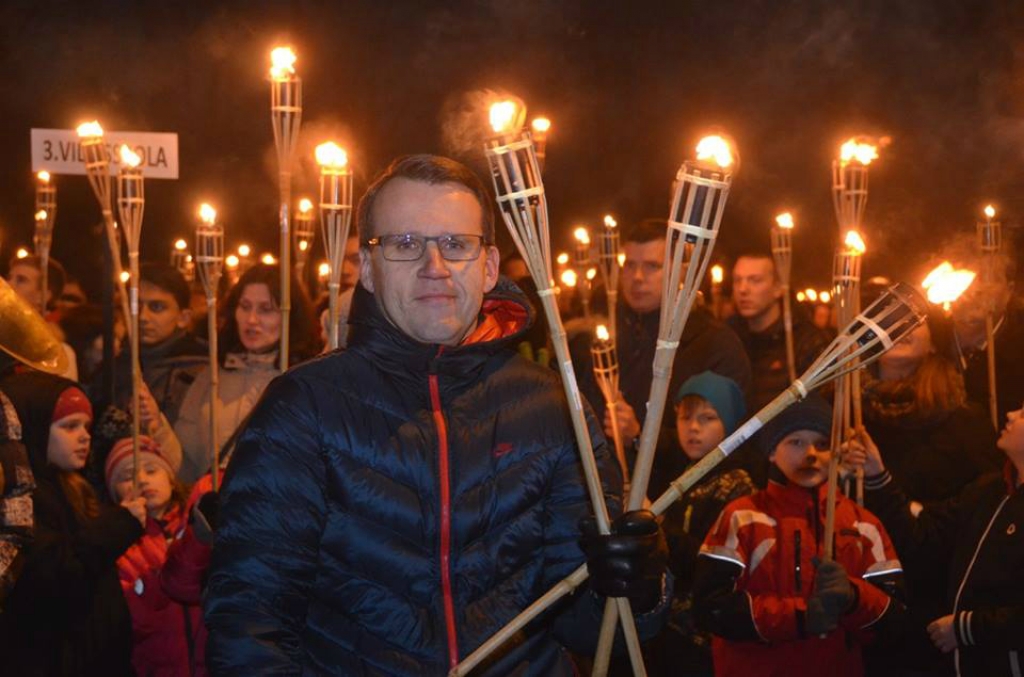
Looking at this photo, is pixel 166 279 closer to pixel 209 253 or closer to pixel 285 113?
pixel 209 253

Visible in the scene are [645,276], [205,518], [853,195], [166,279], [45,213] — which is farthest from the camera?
[45,213]

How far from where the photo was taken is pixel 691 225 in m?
2.47

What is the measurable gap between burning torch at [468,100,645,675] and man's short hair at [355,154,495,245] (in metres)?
0.17

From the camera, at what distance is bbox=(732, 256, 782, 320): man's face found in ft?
22.9

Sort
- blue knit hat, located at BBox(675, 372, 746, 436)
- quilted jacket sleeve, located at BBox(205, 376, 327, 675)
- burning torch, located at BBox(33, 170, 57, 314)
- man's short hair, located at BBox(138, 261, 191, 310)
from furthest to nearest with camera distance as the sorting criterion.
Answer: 1. burning torch, located at BBox(33, 170, 57, 314)
2. man's short hair, located at BBox(138, 261, 191, 310)
3. blue knit hat, located at BBox(675, 372, 746, 436)
4. quilted jacket sleeve, located at BBox(205, 376, 327, 675)

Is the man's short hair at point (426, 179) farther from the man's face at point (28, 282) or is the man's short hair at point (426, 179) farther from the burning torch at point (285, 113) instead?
the man's face at point (28, 282)

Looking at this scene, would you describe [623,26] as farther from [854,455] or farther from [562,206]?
Answer: [854,455]

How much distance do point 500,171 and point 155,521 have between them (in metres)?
3.19

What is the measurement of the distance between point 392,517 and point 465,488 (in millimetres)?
159

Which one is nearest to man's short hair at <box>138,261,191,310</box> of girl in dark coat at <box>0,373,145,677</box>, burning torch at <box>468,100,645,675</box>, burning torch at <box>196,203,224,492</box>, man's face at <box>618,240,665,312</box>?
burning torch at <box>196,203,224,492</box>

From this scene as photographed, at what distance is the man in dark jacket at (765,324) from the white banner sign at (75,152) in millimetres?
3020

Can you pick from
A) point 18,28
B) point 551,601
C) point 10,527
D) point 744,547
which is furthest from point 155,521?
point 18,28

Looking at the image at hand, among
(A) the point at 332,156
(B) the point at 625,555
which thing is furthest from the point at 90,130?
(B) the point at 625,555

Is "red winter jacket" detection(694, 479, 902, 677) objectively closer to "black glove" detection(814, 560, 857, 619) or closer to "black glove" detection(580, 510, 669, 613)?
"black glove" detection(814, 560, 857, 619)
